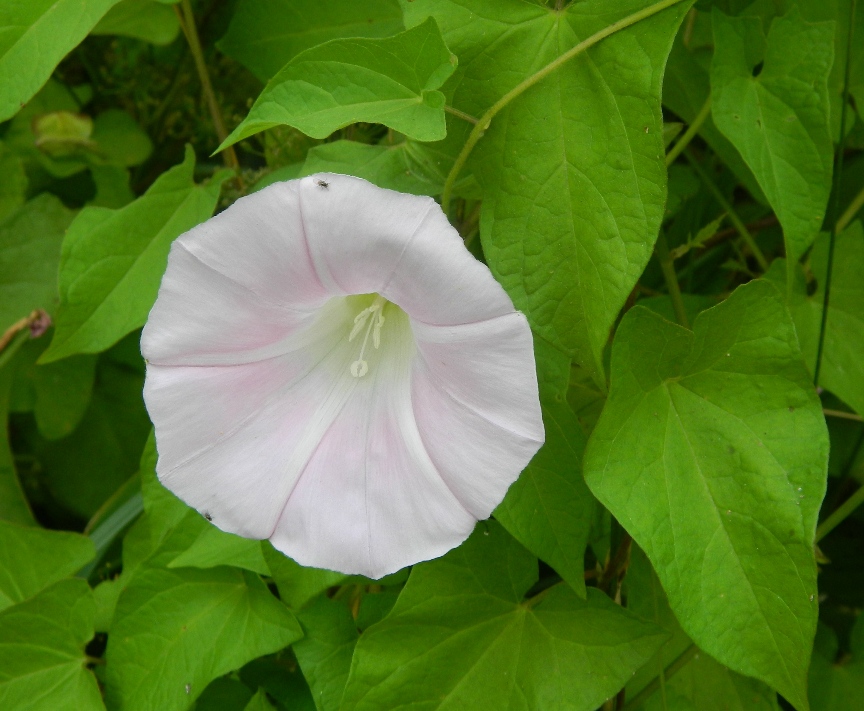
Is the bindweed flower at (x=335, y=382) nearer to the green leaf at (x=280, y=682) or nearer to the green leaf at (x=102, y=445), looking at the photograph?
the green leaf at (x=280, y=682)

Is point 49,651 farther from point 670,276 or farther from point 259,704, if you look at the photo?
Result: point 670,276

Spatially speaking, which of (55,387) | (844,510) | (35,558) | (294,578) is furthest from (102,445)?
(844,510)

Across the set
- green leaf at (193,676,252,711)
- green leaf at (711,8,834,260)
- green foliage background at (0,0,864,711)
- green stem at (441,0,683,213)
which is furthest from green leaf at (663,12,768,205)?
green leaf at (193,676,252,711)

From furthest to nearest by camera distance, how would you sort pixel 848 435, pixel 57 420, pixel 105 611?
pixel 57 420
pixel 848 435
pixel 105 611

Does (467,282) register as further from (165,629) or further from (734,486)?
(165,629)

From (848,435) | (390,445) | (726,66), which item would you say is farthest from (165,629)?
(848,435)

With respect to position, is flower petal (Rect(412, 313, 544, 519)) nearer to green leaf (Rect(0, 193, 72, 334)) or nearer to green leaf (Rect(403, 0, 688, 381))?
green leaf (Rect(403, 0, 688, 381))

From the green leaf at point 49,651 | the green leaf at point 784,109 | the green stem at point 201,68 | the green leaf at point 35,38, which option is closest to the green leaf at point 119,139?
the green stem at point 201,68
